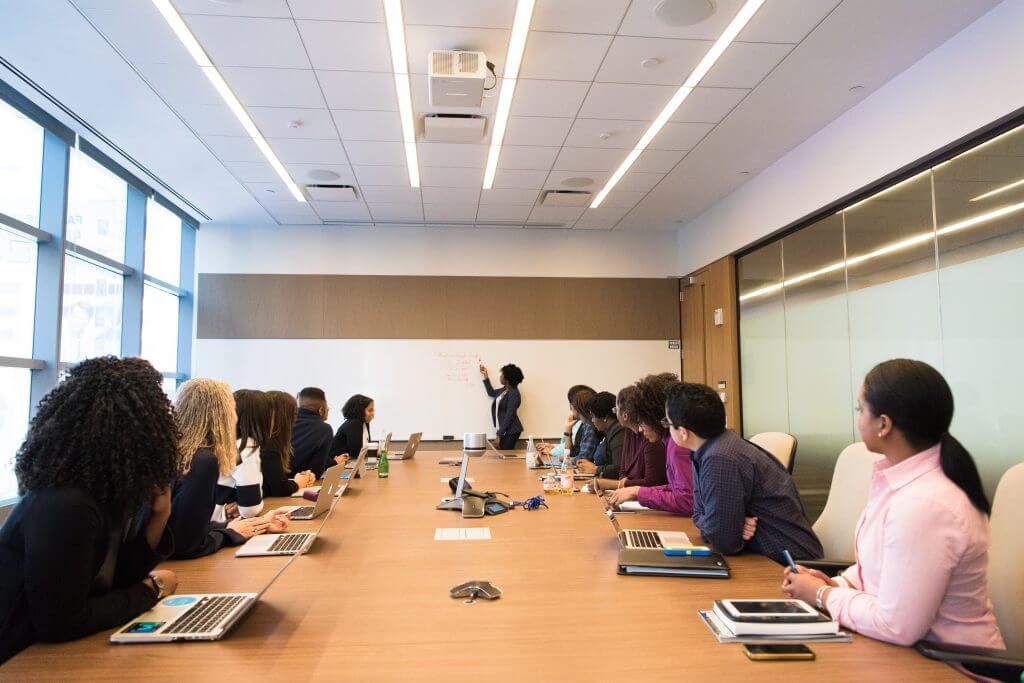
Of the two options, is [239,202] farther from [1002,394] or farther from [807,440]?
[1002,394]

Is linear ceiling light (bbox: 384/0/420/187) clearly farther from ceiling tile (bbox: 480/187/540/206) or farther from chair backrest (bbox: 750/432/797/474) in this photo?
chair backrest (bbox: 750/432/797/474)

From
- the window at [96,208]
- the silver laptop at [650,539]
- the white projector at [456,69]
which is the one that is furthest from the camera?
the window at [96,208]

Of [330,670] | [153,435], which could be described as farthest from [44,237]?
[330,670]

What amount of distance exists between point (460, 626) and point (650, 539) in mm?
996

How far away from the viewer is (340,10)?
3352mm

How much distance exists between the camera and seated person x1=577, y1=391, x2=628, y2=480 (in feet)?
13.9

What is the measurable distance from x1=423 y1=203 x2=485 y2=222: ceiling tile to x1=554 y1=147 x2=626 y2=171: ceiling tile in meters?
1.53

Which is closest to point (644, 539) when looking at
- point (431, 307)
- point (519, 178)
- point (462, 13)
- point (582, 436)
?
point (462, 13)

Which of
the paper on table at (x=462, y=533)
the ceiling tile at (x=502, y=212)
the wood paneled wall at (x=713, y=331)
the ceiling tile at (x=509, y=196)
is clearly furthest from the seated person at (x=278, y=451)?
the wood paneled wall at (x=713, y=331)

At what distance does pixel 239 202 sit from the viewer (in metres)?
6.75

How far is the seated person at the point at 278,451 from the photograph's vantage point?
10.7ft

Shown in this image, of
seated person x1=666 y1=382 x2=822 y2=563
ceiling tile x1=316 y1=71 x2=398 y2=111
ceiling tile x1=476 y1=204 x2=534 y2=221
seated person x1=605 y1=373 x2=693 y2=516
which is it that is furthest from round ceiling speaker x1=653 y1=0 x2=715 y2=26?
ceiling tile x1=476 y1=204 x2=534 y2=221

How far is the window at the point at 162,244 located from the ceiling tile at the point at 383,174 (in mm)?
2315

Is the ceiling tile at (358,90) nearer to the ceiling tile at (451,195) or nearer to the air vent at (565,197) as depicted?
the ceiling tile at (451,195)
